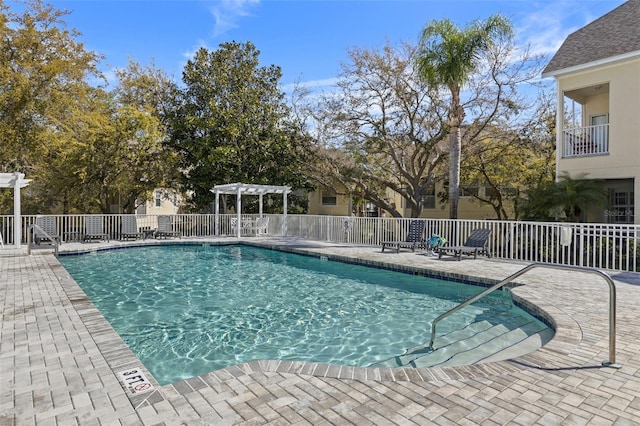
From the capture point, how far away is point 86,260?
11.7m

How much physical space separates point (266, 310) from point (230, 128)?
48.7ft

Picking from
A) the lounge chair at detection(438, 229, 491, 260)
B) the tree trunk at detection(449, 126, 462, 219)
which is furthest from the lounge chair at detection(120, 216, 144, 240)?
the tree trunk at detection(449, 126, 462, 219)

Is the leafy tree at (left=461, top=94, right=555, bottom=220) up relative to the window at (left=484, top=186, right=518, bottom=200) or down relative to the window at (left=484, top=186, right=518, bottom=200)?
up

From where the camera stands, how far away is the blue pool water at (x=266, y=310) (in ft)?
16.1

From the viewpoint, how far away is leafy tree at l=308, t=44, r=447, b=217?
1748 cm

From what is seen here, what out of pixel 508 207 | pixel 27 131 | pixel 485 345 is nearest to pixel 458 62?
pixel 485 345

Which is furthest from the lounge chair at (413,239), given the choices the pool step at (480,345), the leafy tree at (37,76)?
the leafy tree at (37,76)

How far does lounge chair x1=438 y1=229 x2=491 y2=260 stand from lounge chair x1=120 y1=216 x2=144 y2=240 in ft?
37.8

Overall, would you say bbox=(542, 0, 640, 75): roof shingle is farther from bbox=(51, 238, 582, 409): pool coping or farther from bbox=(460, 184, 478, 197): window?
bbox=(51, 238, 582, 409): pool coping

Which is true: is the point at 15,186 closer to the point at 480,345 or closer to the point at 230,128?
the point at 230,128

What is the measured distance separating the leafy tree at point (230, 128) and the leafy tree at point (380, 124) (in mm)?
2077

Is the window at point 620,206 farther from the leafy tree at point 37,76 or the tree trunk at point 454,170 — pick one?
the leafy tree at point 37,76

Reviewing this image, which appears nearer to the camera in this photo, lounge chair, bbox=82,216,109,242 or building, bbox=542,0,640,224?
building, bbox=542,0,640,224

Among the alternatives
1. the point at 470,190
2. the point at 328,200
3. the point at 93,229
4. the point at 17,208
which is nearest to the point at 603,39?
the point at 470,190
